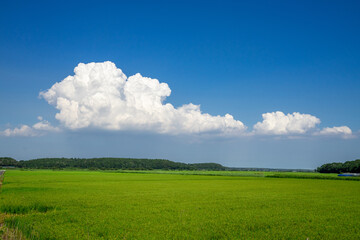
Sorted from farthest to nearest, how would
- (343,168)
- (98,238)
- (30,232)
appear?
(343,168)
(30,232)
(98,238)

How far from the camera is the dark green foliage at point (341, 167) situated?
376 ft

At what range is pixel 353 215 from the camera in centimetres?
1833

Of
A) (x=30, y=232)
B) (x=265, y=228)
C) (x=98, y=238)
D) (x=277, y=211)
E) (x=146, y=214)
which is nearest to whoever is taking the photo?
(x=98, y=238)

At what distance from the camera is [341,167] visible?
420ft

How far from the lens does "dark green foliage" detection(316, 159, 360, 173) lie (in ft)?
376

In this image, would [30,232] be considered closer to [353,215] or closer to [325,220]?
[325,220]

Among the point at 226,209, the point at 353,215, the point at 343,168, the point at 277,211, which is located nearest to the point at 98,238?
the point at 226,209

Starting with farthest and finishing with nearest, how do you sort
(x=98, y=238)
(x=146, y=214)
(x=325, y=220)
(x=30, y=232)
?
(x=146, y=214)
(x=325, y=220)
(x=30, y=232)
(x=98, y=238)

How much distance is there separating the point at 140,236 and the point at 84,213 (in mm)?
6954

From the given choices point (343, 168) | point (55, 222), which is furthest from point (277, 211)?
point (343, 168)

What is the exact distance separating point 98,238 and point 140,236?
1836 mm

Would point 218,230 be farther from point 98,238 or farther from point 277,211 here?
point 277,211

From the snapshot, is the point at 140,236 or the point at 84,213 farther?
the point at 84,213

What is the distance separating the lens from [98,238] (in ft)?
39.5
